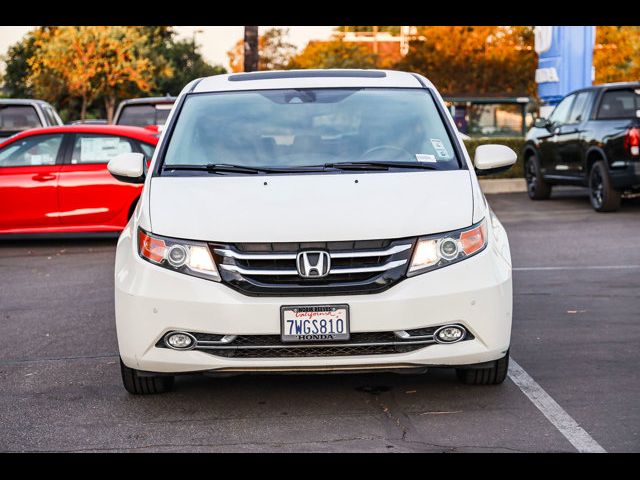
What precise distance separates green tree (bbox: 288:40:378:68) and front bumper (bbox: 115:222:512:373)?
60.6 m

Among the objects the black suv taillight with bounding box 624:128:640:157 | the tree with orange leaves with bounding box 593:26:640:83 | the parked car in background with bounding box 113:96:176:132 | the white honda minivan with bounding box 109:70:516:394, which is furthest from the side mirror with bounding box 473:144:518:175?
the tree with orange leaves with bounding box 593:26:640:83

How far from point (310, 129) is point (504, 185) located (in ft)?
49.2

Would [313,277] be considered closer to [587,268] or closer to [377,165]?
[377,165]

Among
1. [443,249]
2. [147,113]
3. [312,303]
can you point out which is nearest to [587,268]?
[443,249]

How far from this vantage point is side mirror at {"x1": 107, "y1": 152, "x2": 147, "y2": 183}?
22.9ft

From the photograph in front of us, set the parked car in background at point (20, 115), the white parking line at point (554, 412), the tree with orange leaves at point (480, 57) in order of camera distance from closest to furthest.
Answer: the white parking line at point (554, 412) < the parked car in background at point (20, 115) < the tree with orange leaves at point (480, 57)

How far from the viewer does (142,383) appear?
20.4 ft

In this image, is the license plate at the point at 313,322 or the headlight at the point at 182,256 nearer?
the license plate at the point at 313,322

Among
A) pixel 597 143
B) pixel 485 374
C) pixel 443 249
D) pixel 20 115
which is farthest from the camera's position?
pixel 20 115

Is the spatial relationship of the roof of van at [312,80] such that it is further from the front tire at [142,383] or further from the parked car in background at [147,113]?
the parked car in background at [147,113]

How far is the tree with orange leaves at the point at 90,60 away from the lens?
173 feet

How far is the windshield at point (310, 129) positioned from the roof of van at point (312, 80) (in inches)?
2.4

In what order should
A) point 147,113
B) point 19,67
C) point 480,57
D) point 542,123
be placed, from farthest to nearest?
point 19,67
point 480,57
point 147,113
point 542,123

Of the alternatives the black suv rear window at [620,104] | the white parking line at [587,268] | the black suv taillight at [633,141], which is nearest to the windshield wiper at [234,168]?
the white parking line at [587,268]
